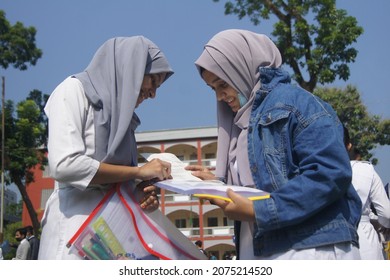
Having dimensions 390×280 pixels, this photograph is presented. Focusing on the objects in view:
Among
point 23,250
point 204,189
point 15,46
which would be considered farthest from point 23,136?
point 204,189

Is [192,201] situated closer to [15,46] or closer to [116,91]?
[15,46]

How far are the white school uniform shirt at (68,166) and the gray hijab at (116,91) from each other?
4cm

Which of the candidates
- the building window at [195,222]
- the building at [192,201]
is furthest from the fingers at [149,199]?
the building window at [195,222]

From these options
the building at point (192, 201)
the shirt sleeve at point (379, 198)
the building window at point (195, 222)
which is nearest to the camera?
the shirt sleeve at point (379, 198)

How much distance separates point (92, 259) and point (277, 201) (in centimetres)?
81

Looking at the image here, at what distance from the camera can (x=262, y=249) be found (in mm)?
1908

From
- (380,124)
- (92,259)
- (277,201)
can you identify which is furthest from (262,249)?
(380,124)

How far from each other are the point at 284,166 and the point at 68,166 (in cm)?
82

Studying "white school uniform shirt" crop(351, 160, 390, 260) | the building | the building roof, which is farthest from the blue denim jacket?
the building roof

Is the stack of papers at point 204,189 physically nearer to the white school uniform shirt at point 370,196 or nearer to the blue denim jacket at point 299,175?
the blue denim jacket at point 299,175

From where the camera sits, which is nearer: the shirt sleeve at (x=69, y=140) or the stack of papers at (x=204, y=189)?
the stack of papers at (x=204, y=189)

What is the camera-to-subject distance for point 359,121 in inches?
946

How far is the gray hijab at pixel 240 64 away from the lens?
2086 mm

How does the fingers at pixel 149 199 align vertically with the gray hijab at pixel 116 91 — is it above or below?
below
